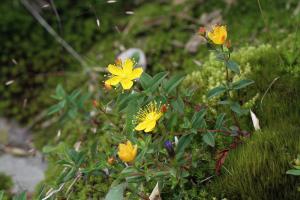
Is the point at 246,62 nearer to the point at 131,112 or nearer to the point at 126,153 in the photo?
the point at 131,112

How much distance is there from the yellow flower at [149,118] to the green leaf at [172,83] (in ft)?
0.25

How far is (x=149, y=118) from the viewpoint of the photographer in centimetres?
206

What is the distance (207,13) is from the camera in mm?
3895

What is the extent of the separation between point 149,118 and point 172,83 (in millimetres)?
166

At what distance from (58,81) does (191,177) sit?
72.9 inches

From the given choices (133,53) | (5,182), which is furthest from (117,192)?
(133,53)

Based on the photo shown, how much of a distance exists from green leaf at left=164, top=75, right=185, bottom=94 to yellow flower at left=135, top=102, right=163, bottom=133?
8cm

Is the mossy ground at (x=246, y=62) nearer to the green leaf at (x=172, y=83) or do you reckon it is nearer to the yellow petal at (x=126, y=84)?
the green leaf at (x=172, y=83)

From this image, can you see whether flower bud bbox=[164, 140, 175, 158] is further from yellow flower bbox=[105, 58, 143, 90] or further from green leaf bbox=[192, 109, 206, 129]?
yellow flower bbox=[105, 58, 143, 90]

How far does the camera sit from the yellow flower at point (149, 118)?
6.54 feet

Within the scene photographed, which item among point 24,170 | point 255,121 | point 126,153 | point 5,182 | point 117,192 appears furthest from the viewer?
point 24,170

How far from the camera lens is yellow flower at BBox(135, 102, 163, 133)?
1995mm

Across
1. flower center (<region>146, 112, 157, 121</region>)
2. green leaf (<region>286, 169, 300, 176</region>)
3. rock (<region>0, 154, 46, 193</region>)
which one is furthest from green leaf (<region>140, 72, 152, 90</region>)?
rock (<region>0, 154, 46, 193</region>)

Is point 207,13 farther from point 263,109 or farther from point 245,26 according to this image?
point 263,109
